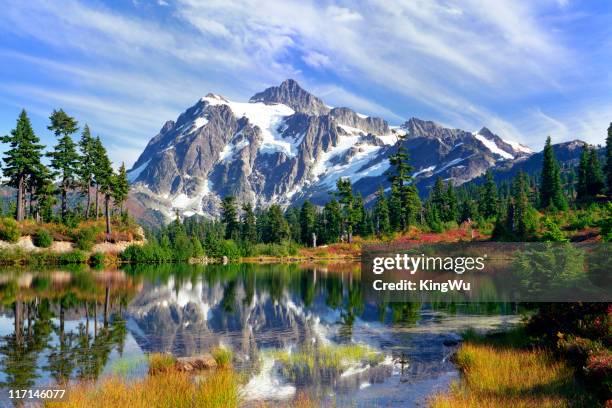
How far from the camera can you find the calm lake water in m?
16.0

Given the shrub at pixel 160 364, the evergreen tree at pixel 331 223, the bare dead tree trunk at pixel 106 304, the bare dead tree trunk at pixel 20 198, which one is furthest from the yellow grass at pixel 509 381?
the evergreen tree at pixel 331 223

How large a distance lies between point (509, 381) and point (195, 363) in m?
10.3

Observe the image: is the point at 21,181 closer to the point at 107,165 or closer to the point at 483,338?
the point at 107,165

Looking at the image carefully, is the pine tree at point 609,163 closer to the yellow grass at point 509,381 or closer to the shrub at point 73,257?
the yellow grass at point 509,381

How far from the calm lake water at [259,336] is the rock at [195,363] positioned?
1152 millimetres

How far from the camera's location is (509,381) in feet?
47.5

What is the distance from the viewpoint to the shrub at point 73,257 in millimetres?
78875

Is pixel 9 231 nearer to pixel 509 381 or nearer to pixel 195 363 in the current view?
pixel 195 363

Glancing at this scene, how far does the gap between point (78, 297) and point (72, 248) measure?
1939 inches

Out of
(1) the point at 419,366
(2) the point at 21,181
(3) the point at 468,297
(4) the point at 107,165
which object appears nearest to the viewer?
(1) the point at 419,366

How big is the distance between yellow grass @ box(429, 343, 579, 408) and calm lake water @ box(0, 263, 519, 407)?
0.91 metres

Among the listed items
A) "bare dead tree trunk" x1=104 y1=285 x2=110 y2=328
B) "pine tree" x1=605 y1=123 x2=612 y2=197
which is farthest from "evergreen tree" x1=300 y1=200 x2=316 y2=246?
"bare dead tree trunk" x1=104 y1=285 x2=110 y2=328

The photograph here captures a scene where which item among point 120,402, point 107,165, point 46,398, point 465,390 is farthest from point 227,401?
point 107,165

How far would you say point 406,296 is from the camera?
42.0 meters
